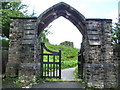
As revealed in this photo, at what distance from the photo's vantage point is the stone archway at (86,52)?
6766 mm

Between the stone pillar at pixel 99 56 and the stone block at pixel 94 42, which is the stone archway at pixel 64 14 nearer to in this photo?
the stone pillar at pixel 99 56

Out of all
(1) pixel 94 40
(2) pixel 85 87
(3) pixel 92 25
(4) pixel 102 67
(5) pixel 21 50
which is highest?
(3) pixel 92 25

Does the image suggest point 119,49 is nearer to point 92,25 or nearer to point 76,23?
point 92,25

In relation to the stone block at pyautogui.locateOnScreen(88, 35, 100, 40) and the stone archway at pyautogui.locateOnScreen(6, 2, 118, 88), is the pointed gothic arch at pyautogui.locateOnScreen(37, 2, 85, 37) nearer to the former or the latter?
the stone archway at pyautogui.locateOnScreen(6, 2, 118, 88)

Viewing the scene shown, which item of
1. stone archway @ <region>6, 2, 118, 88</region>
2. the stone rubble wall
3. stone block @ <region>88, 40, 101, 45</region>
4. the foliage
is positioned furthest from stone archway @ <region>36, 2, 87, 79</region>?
the foliage

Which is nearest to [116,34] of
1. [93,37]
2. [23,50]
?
[93,37]

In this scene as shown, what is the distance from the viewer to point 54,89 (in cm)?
625

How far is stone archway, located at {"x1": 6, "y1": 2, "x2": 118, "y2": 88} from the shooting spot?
22.2 feet

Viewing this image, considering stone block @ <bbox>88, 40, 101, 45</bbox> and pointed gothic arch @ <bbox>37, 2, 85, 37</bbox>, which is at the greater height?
pointed gothic arch @ <bbox>37, 2, 85, 37</bbox>

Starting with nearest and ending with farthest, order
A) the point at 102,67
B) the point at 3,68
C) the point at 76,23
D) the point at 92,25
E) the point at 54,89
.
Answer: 1. the point at 54,89
2. the point at 102,67
3. the point at 92,25
4. the point at 76,23
5. the point at 3,68

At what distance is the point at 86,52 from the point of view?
23.7 ft

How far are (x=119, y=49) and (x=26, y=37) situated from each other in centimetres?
529

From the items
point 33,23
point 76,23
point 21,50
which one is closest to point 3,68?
point 21,50

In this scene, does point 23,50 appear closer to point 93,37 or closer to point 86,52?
point 86,52
